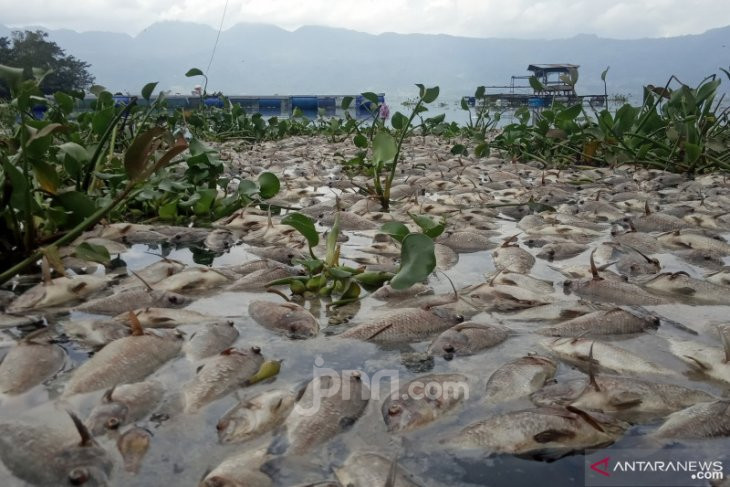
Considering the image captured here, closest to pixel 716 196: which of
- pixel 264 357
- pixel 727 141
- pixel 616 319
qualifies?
pixel 727 141

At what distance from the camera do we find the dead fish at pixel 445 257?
345 cm

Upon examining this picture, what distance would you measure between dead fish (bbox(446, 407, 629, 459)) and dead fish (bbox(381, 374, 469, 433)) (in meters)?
0.13

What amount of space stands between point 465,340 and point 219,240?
2.13m

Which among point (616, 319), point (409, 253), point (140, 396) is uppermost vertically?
point (409, 253)

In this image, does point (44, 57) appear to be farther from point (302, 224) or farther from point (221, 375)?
point (221, 375)

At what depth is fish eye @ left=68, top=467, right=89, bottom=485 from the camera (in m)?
1.45

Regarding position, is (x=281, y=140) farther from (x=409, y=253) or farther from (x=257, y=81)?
(x=257, y=81)

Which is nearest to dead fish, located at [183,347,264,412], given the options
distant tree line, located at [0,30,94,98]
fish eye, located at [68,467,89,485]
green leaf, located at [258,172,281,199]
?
fish eye, located at [68,467,89,485]

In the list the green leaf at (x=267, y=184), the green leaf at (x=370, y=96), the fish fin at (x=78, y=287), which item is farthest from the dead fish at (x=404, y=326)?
the green leaf at (x=370, y=96)

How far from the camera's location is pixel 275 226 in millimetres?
4223

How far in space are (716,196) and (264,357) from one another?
453 centimetres

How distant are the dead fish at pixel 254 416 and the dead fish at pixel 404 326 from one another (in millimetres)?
597

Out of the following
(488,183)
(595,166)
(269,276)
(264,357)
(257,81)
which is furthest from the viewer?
(257,81)

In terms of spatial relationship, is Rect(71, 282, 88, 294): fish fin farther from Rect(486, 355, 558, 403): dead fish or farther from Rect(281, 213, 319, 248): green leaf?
Rect(486, 355, 558, 403): dead fish
